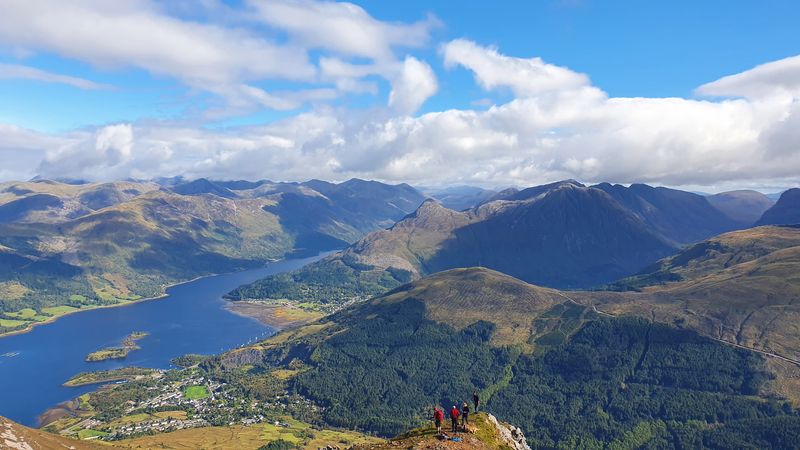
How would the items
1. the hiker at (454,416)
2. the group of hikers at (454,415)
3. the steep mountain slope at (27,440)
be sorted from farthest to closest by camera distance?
1. the steep mountain slope at (27,440)
2. the hiker at (454,416)
3. the group of hikers at (454,415)

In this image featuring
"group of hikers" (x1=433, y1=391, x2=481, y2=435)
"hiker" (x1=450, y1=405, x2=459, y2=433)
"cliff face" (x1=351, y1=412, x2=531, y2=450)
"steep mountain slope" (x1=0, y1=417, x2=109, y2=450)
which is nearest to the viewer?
"group of hikers" (x1=433, y1=391, x2=481, y2=435)

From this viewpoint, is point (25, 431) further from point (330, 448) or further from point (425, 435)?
point (425, 435)

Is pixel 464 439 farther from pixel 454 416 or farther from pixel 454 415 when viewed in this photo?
pixel 454 415

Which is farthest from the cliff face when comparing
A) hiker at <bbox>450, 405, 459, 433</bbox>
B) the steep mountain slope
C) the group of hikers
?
the steep mountain slope

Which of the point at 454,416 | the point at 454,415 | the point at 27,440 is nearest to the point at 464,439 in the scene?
the point at 454,416

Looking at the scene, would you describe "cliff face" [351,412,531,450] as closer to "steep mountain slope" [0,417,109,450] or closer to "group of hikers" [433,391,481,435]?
"group of hikers" [433,391,481,435]

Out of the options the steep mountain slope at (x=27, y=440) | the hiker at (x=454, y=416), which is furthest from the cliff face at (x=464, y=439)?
the steep mountain slope at (x=27, y=440)

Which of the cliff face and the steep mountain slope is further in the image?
the steep mountain slope

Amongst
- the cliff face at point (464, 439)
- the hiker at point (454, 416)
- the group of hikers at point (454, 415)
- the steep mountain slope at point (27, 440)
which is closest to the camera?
the group of hikers at point (454, 415)

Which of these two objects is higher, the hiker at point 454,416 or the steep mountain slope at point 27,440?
the hiker at point 454,416

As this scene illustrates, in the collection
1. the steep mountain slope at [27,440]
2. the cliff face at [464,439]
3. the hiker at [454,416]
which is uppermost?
the hiker at [454,416]

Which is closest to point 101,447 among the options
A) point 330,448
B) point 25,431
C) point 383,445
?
point 25,431

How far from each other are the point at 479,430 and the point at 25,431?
137934mm

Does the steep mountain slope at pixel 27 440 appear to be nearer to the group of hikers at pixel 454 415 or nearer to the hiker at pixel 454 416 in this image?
A: the group of hikers at pixel 454 415
